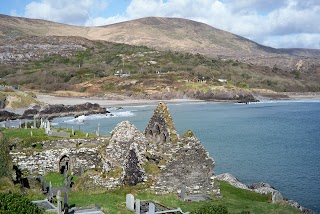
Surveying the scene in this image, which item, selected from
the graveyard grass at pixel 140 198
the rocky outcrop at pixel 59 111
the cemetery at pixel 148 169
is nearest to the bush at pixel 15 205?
the graveyard grass at pixel 140 198

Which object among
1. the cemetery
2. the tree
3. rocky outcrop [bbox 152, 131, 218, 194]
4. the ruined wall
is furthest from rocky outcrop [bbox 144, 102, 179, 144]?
the tree

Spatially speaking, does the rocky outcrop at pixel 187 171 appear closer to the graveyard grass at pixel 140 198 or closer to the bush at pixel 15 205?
the graveyard grass at pixel 140 198

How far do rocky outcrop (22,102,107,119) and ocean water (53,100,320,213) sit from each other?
21.1ft

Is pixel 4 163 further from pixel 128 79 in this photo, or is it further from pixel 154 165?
pixel 128 79

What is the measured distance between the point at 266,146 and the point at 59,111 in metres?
55.0

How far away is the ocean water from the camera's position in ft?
126

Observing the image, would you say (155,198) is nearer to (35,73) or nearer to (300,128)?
(300,128)

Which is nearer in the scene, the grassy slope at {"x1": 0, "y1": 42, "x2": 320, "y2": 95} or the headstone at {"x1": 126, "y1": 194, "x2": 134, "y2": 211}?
Answer: the headstone at {"x1": 126, "y1": 194, "x2": 134, "y2": 211}

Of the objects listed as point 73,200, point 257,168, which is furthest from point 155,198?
point 257,168

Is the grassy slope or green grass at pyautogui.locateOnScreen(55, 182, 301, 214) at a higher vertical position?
the grassy slope

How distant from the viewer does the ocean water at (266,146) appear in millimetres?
38375

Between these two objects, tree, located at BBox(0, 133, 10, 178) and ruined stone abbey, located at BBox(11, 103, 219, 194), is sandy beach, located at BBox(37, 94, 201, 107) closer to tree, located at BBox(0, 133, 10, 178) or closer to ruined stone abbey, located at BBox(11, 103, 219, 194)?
ruined stone abbey, located at BBox(11, 103, 219, 194)

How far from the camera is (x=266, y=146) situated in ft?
200

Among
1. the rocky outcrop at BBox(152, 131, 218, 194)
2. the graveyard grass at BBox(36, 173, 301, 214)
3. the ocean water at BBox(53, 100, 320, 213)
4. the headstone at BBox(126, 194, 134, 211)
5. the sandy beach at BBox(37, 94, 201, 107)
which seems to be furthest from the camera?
the sandy beach at BBox(37, 94, 201, 107)
